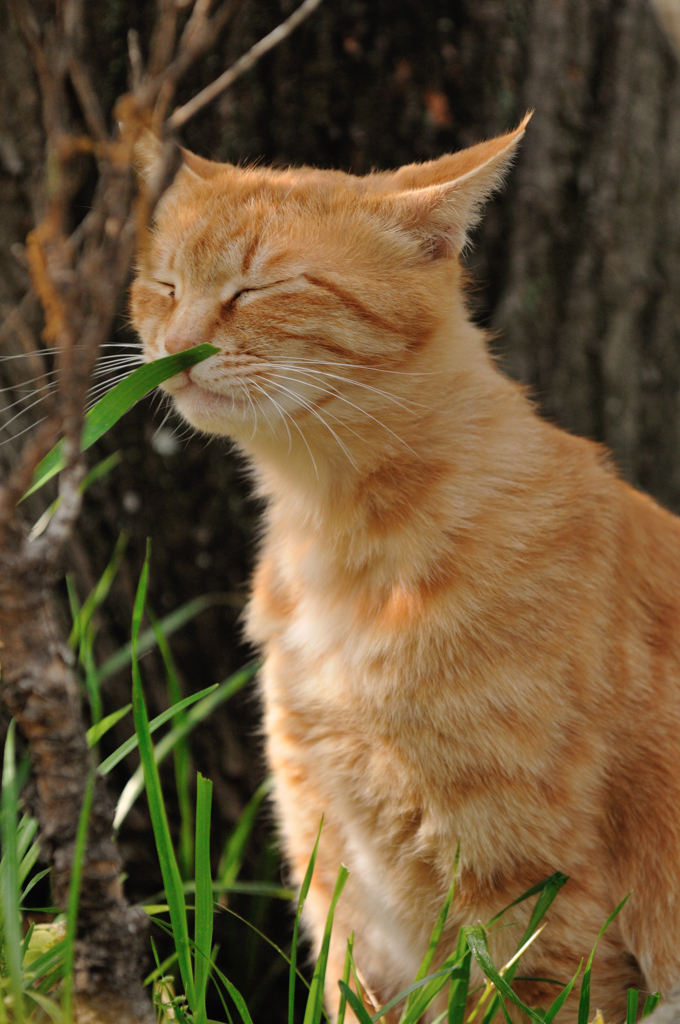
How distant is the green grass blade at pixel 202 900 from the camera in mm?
1113

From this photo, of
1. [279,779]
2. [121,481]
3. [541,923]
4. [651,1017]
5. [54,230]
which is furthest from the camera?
[121,481]

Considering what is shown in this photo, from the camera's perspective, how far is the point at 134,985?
1.04 meters

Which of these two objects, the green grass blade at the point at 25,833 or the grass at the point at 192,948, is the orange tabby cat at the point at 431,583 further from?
the green grass blade at the point at 25,833

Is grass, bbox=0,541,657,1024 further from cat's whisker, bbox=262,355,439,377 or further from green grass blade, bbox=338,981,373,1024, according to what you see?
cat's whisker, bbox=262,355,439,377

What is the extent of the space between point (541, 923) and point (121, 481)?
1547mm

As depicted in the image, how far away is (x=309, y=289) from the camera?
140cm

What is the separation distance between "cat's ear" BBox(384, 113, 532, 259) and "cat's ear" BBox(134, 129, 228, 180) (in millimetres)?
409

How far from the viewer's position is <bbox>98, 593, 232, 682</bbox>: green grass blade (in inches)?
83.0

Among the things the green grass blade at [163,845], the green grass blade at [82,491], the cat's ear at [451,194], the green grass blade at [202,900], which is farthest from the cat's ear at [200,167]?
the green grass blade at [202,900]

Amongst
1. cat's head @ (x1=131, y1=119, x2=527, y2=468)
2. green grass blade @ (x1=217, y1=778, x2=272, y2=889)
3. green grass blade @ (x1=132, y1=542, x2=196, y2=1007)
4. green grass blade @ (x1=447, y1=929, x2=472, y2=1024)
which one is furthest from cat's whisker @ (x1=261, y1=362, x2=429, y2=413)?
green grass blade @ (x1=217, y1=778, x2=272, y2=889)

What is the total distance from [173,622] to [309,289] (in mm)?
1047

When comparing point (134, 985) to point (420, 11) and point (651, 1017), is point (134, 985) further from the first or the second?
point (420, 11)

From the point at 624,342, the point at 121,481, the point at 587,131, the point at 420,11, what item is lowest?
the point at 121,481

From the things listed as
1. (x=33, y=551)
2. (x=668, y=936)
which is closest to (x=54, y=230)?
(x=33, y=551)
